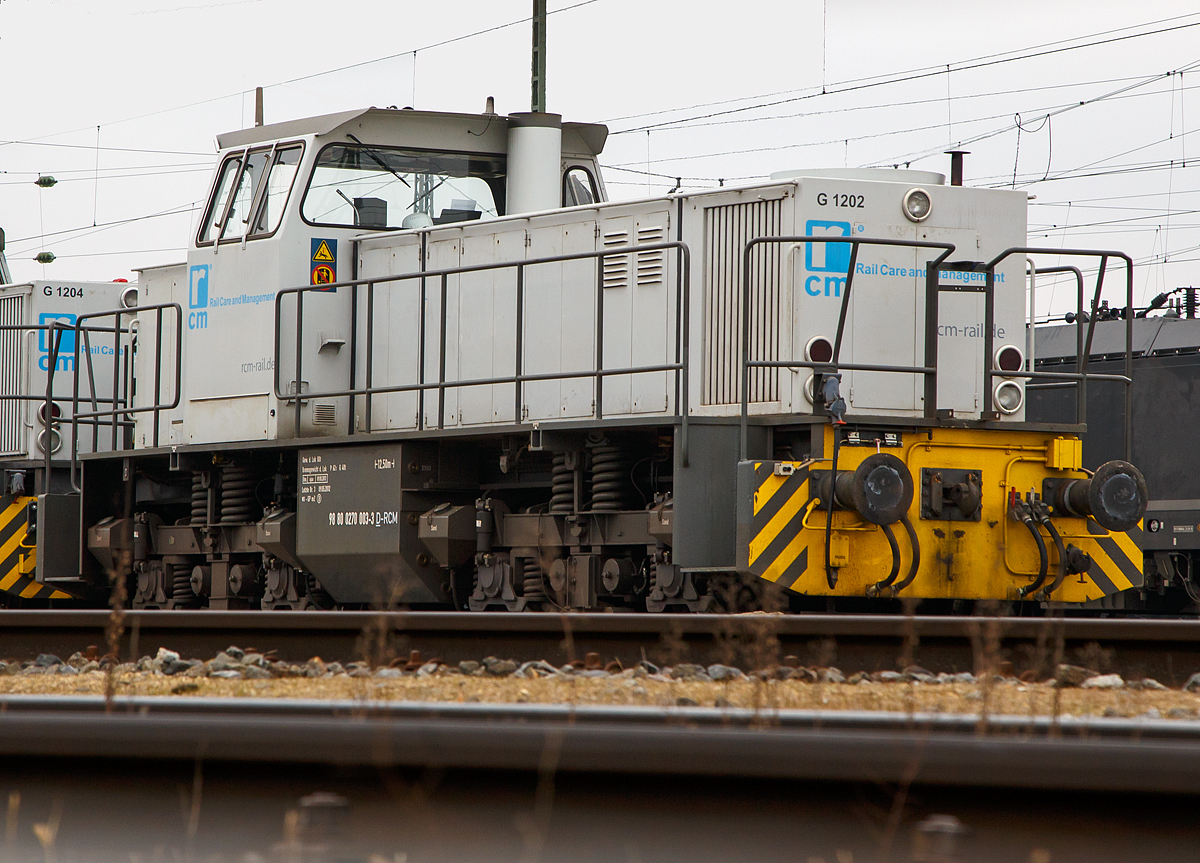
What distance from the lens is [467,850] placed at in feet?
8.26

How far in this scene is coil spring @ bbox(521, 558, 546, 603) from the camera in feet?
30.0

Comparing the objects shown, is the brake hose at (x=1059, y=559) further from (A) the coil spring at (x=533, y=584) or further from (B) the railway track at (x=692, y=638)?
(A) the coil spring at (x=533, y=584)

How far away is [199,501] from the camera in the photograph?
11.0 m

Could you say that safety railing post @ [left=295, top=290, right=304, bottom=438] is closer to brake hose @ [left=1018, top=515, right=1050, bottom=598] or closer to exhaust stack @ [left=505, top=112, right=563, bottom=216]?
exhaust stack @ [left=505, top=112, right=563, bottom=216]

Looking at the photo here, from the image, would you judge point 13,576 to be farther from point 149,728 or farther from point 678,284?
point 149,728

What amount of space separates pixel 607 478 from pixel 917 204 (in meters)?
2.44

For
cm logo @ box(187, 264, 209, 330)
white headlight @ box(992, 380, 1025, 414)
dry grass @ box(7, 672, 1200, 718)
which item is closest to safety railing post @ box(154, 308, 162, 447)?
cm logo @ box(187, 264, 209, 330)

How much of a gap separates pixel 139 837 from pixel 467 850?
2.02 feet

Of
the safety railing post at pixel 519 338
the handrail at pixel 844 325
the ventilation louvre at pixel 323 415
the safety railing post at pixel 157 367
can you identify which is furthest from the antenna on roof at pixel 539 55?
the handrail at pixel 844 325

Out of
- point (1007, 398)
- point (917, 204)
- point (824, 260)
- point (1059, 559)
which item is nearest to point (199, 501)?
point (824, 260)

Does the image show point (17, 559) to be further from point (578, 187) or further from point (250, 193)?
point (578, 187)

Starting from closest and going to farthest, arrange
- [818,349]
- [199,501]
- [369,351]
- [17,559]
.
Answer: [818,349] < [369,351] < [199,501] < [17,559]

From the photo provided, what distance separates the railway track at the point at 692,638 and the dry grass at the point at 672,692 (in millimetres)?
227

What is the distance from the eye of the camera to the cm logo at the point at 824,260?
8.38m
